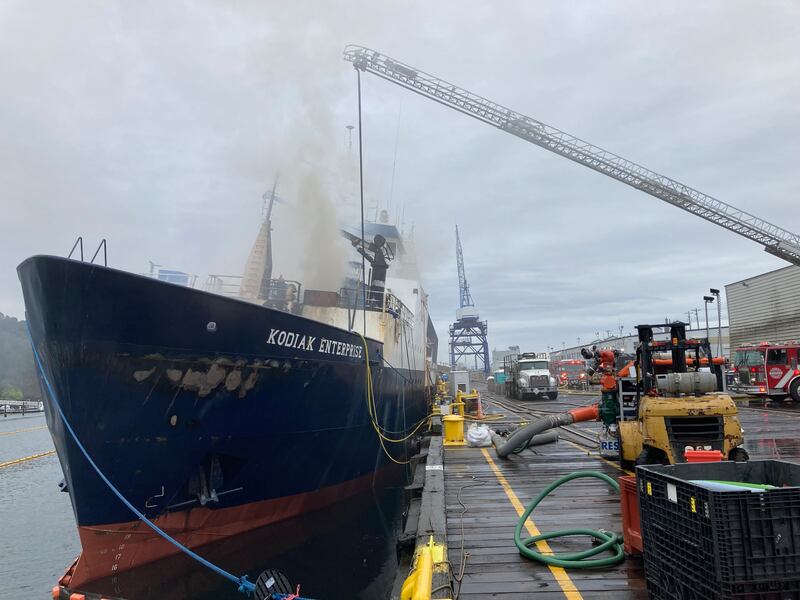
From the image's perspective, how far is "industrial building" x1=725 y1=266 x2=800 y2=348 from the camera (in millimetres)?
28984

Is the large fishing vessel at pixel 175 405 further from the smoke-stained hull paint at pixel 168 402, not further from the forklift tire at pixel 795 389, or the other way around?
the forklift tire at pixel 795 389

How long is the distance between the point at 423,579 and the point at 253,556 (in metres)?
5.26

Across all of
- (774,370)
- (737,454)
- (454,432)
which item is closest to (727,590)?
(737,454)

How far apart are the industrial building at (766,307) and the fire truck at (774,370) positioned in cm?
807

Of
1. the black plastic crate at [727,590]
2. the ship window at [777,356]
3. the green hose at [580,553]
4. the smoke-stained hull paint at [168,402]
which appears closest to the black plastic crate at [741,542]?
the black plastic crate at [727,590]

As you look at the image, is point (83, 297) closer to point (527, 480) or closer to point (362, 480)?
point (527, 480)

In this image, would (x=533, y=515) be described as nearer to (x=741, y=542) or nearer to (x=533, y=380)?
(x=741, y=542)

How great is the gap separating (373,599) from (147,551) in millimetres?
3516

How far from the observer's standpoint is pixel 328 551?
9.30m

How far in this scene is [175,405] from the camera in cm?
704

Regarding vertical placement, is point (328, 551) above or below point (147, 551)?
below

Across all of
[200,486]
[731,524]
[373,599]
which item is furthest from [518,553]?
[200,486]

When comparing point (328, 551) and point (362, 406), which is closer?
point (328, 551)

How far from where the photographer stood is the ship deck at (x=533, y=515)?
14.1ft
